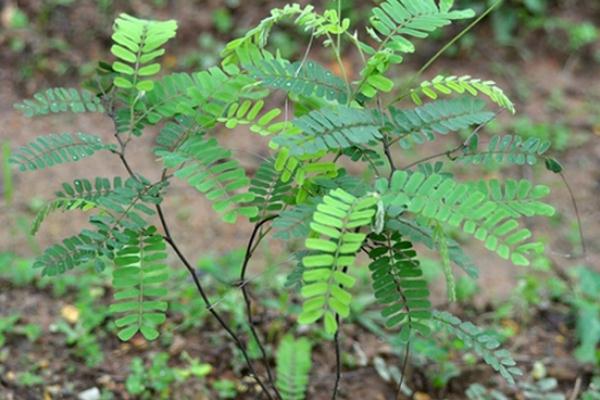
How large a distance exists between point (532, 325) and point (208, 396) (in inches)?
57.8

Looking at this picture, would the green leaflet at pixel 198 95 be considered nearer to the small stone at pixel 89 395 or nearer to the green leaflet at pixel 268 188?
the green leaflet at pixel 268 188

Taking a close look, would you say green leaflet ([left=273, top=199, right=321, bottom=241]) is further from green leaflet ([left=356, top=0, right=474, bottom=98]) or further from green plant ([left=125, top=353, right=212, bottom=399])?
green plant ([left=125, top=353, right=212, bottom=399])

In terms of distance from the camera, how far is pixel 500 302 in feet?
11.9

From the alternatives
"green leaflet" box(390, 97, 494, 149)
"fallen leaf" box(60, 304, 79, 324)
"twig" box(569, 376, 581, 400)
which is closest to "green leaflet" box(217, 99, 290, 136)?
"green leaflet" box(390, 97, 494, 149)

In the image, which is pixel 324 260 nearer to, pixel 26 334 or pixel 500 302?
pixel 26 334

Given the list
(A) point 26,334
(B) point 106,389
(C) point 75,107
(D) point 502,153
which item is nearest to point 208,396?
(B) point 106,389

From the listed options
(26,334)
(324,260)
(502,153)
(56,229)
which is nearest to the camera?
(324,260)

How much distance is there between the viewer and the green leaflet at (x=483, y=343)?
204cm

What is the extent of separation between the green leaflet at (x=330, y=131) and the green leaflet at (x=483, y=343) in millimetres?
602

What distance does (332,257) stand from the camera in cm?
158

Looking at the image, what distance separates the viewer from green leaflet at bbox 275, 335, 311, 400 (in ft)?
8.68

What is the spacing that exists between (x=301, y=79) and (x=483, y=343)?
812 millimetres

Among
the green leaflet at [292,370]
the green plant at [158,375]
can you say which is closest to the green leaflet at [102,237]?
the green leaflet at [292,370]

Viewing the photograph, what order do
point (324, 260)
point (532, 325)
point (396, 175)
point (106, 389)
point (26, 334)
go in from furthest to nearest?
point (532, 325), point (26, 334), point (106, 389), point (396, 175), point (324, 260)
